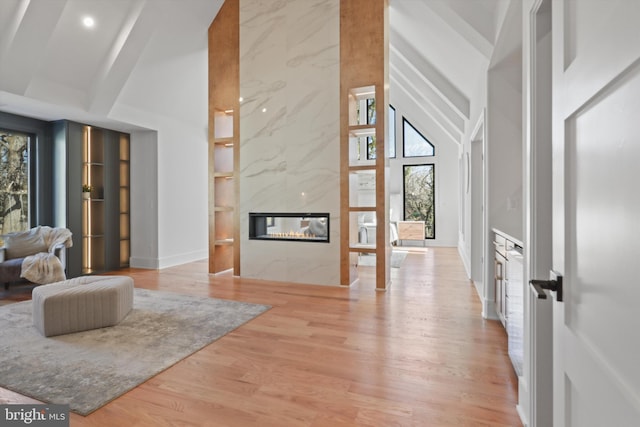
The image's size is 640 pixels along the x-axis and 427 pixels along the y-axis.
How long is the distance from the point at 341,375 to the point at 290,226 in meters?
3.03

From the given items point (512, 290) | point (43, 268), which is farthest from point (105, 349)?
point (512, 290)

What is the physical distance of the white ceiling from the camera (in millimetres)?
3449

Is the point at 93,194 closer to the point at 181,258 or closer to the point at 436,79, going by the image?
the point at 181,258

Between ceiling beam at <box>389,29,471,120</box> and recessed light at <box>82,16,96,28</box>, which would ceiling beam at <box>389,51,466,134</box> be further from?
recessed light at <box>82,16,96,28</box>

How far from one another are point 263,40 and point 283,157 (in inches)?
70.9

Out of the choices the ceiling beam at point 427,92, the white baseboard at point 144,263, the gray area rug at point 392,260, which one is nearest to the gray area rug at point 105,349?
the white baseboard at point 144,263

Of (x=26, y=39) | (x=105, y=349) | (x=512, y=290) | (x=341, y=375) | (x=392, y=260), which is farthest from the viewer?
(x=392, y=260)

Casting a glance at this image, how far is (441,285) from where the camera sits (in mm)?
4633

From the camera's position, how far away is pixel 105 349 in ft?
8.29

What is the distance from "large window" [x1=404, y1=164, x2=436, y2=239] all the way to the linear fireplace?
5154 millimetres

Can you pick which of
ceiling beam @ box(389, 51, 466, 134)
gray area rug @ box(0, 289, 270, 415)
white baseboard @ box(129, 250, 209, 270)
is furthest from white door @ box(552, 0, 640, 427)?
white baseboard @ box(129, 250, 209, 270)

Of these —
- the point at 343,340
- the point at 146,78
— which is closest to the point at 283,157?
the point at 146,78

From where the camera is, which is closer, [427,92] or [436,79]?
[436,79]

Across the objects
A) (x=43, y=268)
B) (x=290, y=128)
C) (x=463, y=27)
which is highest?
(x=463, y=27)
